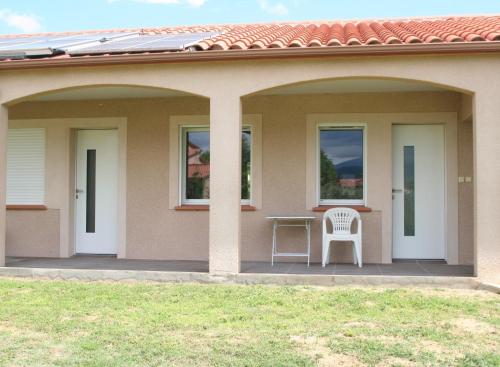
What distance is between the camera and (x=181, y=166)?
1034 cm

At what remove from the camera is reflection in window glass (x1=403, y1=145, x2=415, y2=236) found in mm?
9914

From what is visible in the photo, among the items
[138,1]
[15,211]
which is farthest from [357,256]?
[138,1]

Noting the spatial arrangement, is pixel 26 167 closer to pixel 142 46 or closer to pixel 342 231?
pixel 142 46

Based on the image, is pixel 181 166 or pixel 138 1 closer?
pixel 181 166

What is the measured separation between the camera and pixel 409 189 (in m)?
9.95

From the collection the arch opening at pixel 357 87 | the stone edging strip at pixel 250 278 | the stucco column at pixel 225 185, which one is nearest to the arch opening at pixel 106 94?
the stucco column at pixel 225 185

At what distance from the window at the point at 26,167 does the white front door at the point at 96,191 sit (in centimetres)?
66

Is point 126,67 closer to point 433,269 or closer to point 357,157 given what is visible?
point 357,157

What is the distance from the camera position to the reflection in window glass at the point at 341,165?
9.98 m

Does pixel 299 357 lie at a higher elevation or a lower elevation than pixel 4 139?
lower

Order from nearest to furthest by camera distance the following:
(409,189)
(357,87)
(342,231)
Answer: (342,231)
(357,87)
(409,189)

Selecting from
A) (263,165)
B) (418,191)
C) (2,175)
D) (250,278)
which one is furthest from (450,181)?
(2,175)

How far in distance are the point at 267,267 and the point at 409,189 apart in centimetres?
291

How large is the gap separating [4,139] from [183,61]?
3.06m
